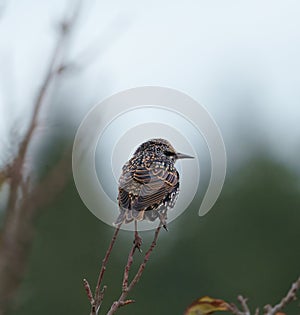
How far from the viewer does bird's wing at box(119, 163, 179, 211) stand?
22.2 feet

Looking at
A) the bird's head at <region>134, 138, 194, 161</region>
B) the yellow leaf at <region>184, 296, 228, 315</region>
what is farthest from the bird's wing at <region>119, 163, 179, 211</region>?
Result: the yellow leaf at <region>184, 296, 228, 315</region>

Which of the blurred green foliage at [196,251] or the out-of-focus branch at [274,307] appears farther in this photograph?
the blurred green foliage at [196,251]

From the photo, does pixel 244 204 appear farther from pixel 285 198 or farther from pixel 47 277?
pixel 47 277

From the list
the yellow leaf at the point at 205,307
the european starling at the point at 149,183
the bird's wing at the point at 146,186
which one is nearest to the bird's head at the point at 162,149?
the european starling at the point at 149,183

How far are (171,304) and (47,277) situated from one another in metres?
4.39

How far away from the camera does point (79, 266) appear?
1564 inches

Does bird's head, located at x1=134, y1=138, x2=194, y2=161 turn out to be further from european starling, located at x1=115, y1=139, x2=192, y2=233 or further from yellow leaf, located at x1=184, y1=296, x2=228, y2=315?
yellow leaf, located at x1=184, y1=296, x2=228, y2=315

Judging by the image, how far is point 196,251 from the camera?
1766 inches

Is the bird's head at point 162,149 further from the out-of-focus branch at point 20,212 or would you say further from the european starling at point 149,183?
the out-of-focus branch at point 20,212

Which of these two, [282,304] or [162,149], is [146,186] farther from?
[282,304]

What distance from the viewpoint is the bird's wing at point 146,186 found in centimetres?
675

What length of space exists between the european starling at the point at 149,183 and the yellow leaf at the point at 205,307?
118 centimetres

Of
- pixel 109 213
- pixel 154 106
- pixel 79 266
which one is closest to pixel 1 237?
pixel 154 106

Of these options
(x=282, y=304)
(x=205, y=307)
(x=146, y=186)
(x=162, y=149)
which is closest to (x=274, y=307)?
(x=282, y=304)
